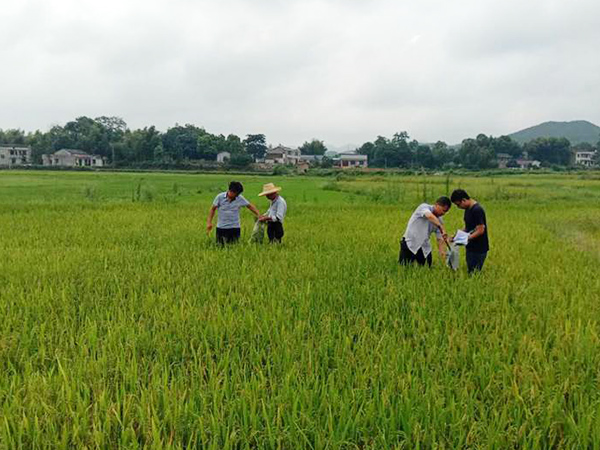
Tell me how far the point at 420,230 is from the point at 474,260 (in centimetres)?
74

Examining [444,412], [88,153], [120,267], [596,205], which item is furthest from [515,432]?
[88,153]

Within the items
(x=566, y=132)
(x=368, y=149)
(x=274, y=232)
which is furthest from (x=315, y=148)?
(x=566, y=132)

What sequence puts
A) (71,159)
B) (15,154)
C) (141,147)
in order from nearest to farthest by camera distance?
(141,147), (71,159), (15,154)

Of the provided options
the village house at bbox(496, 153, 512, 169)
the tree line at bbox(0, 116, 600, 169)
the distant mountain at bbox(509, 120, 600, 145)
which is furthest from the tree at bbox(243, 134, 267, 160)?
the distant mountain at bbox(509, 120, 600, 145)

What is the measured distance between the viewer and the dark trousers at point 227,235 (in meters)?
6.49

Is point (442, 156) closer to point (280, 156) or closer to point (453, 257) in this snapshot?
point (280, 156)

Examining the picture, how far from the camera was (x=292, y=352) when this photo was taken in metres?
2.73

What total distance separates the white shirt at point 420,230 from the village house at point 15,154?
72102 mm

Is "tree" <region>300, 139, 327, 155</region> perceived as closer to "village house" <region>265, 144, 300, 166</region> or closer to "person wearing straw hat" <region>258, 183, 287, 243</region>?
"village house" <region>265, 144, 300, 166</region>

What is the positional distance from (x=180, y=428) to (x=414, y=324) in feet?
6.53

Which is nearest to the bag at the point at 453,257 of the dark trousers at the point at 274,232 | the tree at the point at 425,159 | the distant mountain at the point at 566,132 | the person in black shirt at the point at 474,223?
the person in black shirt at the point at 474,223

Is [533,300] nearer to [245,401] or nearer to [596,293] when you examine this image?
[596,293]

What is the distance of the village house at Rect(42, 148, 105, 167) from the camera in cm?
5939

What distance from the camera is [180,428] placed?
1.95 meters
